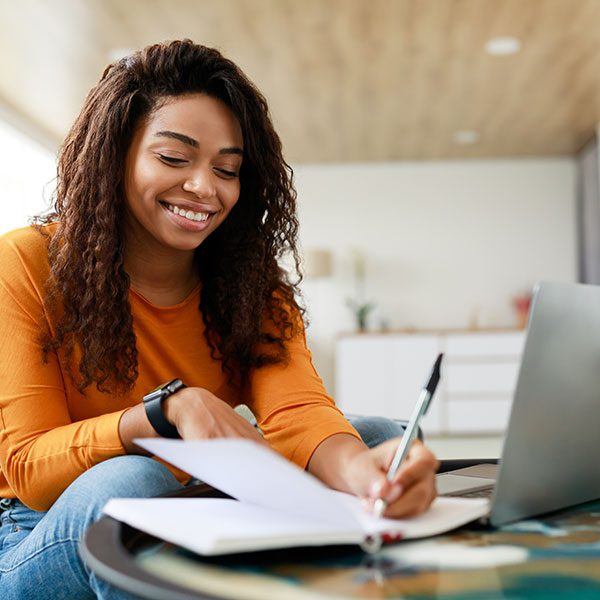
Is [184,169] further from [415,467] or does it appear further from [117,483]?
[415,467]

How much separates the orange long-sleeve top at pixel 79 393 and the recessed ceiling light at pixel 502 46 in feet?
11.4

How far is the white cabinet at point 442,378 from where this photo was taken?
6660 millimetres

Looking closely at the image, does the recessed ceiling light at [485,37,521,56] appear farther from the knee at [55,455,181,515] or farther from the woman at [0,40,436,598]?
the knee at [55,455,181,515]

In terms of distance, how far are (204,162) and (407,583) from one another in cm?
82

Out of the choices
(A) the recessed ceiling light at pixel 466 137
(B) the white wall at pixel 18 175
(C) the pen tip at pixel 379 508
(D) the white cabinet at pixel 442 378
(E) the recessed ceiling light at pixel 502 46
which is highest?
(E) the recessed ceiling light at pixel 502 46

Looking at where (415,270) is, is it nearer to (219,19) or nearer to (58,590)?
(219,19)

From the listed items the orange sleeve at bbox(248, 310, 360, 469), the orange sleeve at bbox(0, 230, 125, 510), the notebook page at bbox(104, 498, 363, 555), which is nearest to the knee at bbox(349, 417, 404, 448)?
the orange sleeve at bbox(248, 310, 360, 469)

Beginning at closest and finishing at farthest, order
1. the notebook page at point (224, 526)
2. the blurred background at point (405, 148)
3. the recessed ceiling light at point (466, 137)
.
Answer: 1. the notebook page at point (224, 526)
2. the blurred background at point (405, 148)
3. the recessed ceiling light at point (466, 137)

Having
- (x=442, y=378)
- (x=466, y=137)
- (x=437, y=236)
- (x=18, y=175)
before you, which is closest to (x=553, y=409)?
(x=18, y=175)

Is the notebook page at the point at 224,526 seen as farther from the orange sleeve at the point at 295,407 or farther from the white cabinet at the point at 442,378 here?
the white cabinet at the point at 442,378

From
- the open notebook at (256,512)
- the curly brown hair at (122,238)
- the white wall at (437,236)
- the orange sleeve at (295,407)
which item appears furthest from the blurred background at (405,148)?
the open notebook at (256,512)

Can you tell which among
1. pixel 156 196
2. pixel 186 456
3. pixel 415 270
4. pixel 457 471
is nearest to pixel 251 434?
pixel 186 456

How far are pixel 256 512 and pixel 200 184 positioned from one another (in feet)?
2.11

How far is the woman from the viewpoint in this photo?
1.03m
